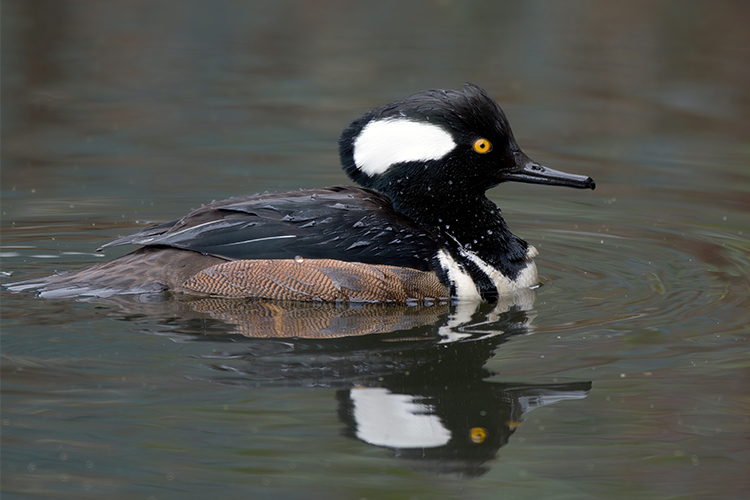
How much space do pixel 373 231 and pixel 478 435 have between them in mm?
2059

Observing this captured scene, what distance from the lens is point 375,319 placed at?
6266 millimetres

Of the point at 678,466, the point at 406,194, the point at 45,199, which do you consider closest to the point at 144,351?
the point at 406,194

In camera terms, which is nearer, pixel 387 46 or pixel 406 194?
pixel 406 194

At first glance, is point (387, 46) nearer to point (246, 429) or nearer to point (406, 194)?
point (406, 194)

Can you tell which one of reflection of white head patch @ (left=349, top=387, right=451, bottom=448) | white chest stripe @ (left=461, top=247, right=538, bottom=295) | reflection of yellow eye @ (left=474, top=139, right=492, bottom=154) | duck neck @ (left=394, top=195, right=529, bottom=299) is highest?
reflection of yellow eye @ (left=474, top=139, right=492, bottom=154)

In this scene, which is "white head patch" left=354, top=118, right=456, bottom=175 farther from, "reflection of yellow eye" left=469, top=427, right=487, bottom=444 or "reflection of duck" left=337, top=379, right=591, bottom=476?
"reflection of yellow eye" left=469, top=427, right=487, bottom=444

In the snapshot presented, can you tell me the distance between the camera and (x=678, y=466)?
4492 millimetres

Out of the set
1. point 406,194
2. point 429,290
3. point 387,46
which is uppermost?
point 387,46

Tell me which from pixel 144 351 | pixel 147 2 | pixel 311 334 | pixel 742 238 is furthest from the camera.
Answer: pixel 147 2

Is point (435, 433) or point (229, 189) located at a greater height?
point (229, 189)

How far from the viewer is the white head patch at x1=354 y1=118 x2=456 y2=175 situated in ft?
21.4

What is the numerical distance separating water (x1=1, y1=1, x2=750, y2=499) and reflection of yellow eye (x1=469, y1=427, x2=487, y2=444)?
2 cm

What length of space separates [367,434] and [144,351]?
1.59m

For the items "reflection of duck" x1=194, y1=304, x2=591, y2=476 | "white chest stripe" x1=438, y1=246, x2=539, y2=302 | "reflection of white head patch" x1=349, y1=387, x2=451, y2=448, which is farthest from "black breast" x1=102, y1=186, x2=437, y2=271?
"reflection of white head patch" x1=349, y1=387, x2=451, y2=448
